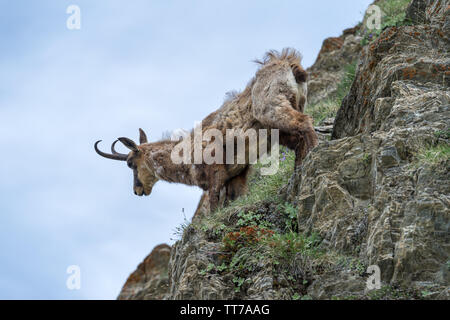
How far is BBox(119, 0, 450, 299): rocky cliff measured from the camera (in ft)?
19.3

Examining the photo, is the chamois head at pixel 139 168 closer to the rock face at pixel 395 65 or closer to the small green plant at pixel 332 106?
the small green plant at pixel 332 106

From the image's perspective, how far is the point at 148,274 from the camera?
16.8m

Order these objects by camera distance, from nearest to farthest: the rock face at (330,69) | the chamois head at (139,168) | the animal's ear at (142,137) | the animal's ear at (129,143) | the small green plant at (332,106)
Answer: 1. the animal's ear at (129,143)
2. the chamois head at (139,168)
3. the animal's ear at (142,137)
4. the small green plant at (332,106)
5. the rock face at (330,69)

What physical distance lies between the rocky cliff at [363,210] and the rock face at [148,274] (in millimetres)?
7268

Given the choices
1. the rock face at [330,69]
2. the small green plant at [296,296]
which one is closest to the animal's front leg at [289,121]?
the small green plant at [296,296]

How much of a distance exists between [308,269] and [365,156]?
1.57 meters

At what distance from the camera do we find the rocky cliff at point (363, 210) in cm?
588

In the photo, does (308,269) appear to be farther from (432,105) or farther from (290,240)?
(432,105)

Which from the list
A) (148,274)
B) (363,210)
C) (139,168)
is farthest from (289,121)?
(148,274)

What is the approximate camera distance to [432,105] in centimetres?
725

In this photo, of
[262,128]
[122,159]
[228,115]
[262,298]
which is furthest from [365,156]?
[122,159]

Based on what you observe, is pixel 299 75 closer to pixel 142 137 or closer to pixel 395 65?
pixel 395 65

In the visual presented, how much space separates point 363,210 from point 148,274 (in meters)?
10.9
